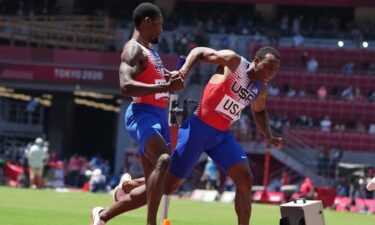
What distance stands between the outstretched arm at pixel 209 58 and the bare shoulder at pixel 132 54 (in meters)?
0.46

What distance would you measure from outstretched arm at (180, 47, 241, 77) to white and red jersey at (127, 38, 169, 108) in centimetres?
37

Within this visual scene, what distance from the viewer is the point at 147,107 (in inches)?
463

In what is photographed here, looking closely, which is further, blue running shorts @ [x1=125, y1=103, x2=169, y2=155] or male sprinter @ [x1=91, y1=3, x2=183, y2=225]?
blue running shorts @ [x1=125, y1=103, x2=169, y2=155]

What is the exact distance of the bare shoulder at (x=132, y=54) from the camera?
1141cm

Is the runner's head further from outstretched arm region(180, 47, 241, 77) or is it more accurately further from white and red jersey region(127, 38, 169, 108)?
outstretched arm region(180, 47, 241, 77)

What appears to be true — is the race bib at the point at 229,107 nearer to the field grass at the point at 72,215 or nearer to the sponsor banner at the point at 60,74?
the field grass at the point at 72,215

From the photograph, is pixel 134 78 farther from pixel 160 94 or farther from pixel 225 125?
pixel 225 125

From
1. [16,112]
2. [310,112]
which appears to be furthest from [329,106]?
[16,112]

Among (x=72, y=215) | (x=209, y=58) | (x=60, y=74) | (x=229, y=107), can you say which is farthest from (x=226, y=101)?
(x=60, y=74)

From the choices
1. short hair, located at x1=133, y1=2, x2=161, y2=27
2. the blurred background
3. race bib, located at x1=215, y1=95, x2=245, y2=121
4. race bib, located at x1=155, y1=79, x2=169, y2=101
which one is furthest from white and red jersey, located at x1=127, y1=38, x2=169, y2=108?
the blurred background

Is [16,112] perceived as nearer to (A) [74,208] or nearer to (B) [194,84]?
(B) [194,84]

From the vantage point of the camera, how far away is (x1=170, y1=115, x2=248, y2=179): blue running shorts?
39.6 ft

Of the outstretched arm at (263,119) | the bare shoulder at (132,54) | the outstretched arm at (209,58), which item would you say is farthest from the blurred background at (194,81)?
the bare shoulder at (132,54)

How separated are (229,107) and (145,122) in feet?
3.47
